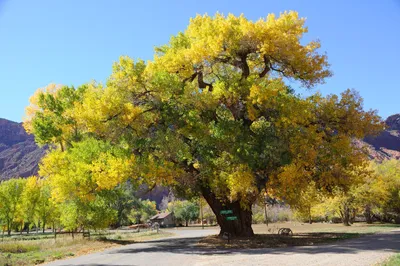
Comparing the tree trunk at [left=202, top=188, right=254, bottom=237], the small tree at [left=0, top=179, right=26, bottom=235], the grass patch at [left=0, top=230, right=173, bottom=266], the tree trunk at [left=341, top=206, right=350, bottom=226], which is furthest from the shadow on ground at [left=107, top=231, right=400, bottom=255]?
the small tree at [left=0, top=179, right=26, bottom=235]

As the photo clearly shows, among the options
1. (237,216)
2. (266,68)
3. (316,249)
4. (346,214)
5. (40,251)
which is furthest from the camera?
(346,214)

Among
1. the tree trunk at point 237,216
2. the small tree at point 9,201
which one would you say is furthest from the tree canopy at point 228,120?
the small tree at point 9,201

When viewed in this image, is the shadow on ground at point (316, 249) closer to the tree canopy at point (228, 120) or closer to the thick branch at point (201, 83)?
the tree canopy at point (228, 120)

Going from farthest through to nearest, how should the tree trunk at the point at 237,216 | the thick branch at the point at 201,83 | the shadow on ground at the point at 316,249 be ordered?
1. the tree trunk at the point at 237,216
2. the thick branch at the point at 201,83
3. the shadow on ground at the point at 316,249

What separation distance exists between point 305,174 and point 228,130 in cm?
511

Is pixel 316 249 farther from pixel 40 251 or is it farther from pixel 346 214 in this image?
pixel 346 214

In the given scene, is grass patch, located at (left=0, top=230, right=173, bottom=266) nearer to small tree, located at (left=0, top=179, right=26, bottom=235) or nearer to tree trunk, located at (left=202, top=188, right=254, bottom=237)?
tree trunk, located at (left=202, top=188, right=254, bottom=237)

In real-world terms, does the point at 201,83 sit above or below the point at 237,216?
above

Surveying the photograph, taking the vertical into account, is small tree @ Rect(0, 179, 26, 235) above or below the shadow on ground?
above

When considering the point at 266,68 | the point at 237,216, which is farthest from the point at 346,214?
the point at 266,68

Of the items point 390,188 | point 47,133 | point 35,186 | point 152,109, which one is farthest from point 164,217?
point 152,109

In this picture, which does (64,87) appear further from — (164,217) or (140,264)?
(164,217)

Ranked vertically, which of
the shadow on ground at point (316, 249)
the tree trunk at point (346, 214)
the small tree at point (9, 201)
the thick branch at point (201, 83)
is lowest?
the tree trunk at point (346, 214)

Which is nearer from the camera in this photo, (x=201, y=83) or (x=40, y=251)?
(x=40, y=251)
